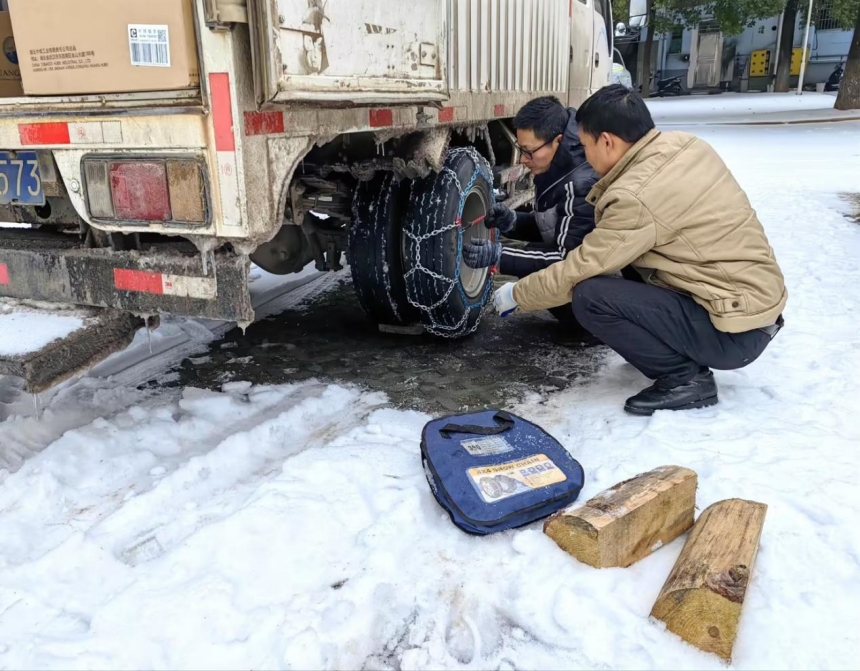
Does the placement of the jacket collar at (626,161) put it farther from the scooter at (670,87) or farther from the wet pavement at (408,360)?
the scooter at (670,87)

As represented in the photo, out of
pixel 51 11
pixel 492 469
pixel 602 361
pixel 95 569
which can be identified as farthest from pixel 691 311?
pixel 51 11

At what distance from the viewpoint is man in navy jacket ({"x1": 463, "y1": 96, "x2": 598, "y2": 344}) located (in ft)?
10.8

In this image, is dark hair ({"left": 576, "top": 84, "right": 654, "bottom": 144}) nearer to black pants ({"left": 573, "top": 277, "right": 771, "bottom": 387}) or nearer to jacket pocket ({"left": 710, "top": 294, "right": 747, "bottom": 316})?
black pants ({"left": 573, "top": 277, "right": 771, "bottom": 387})

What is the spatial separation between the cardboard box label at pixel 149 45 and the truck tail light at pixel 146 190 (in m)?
0.28

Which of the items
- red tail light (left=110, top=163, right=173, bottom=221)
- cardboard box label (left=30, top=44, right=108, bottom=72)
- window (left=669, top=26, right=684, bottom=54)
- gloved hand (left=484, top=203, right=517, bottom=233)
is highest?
window (left=669, top=26, right=684, bottom=54)

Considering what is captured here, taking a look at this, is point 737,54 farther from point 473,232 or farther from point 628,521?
point 628,521

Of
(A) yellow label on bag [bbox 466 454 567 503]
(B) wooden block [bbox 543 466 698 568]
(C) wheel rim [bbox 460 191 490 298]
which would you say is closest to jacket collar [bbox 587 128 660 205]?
(C) wheel rim [bbox 460 191 490 298]

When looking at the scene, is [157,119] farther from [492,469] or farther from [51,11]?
[492,469]

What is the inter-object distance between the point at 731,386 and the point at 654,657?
1.71 m

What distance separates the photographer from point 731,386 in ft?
10.3

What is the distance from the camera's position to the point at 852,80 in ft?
61.6

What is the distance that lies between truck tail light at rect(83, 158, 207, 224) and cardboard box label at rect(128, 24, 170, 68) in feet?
0.91

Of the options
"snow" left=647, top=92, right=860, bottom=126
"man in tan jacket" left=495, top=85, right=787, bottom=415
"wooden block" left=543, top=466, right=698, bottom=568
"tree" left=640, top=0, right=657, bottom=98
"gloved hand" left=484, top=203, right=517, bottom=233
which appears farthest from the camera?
"tree" left=640, top=0, right=657, bottom=98

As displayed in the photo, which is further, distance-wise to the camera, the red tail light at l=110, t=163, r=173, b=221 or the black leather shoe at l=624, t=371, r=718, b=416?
the black leather shoe at l=624, t=371, r=718, b=416
